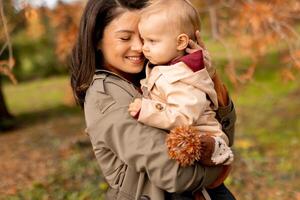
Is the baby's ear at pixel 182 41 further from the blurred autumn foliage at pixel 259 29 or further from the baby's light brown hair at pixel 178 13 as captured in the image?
the blurred autumn foliage at pixel 259 29

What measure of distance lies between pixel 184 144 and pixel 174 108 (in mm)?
137

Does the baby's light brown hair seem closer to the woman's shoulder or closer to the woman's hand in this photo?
the woman's hand

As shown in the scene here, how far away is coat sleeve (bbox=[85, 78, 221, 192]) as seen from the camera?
6.24 ft

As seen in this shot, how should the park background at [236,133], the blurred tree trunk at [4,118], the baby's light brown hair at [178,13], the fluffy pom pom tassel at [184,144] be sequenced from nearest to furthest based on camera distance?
1. the fluffy pom pom tassel at [184,144]
2. the baby's light brown hair at [178,13]
3. the park background at [236,133]
4. the blurred tree trunk at [4,118]

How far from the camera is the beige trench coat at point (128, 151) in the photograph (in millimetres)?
1906

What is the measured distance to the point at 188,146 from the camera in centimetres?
187

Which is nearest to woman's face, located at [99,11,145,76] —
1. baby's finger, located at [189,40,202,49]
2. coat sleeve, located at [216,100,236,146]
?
baby's finger, located at [189,40,202,49]

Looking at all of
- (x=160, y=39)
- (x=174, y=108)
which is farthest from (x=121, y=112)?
(x=160, y=39)

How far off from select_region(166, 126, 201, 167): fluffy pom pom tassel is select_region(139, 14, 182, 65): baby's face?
0.94 ft

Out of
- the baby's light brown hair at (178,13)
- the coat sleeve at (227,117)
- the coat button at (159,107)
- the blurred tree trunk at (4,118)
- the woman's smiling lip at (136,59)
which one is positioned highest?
the baby's light brown hair at (178,13)

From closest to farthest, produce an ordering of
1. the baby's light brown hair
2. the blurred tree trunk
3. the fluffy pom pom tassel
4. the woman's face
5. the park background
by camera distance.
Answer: the fluffy pom pom tassel < the baby's light brown hair < the woman's face < the park background < the blurred tree trunk

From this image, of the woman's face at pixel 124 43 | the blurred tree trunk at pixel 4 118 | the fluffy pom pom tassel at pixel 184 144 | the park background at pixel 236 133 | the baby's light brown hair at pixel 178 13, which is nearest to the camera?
the fluffy pom pom tassel at pixel 184 144

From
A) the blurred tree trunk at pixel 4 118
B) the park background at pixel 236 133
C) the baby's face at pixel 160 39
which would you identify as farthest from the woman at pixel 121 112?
the blurred tree trunk at pixel 4 118

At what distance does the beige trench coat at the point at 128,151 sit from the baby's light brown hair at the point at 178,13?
1.01 feet
